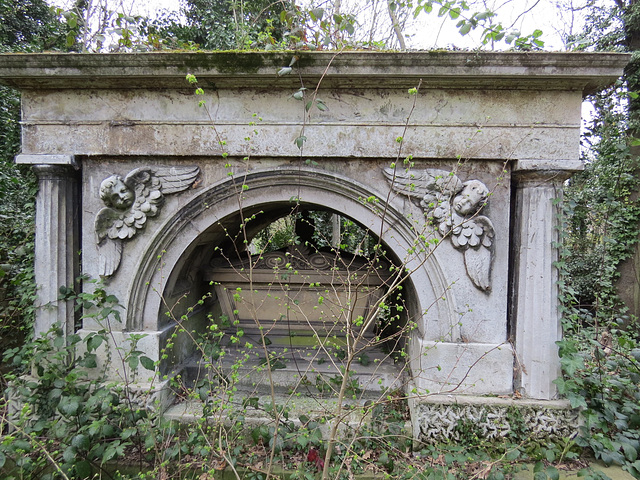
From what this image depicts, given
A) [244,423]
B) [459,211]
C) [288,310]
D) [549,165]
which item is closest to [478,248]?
[459,211]

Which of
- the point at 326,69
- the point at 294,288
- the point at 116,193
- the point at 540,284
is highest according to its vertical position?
the point at 326,69

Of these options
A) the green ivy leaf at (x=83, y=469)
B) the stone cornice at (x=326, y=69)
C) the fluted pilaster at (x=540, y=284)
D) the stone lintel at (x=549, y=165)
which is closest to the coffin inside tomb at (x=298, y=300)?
the fluted pilaster at (x=540, y=284)

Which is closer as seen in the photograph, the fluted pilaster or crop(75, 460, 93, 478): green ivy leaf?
crop(75, 460, 93, 478): green ivy leaf

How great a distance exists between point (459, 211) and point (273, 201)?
1.45 meters

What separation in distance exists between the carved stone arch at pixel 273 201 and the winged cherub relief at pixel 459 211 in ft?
0.65

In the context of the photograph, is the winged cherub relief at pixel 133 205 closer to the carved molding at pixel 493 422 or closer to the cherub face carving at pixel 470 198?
the cherub face carving at pixel 470 198

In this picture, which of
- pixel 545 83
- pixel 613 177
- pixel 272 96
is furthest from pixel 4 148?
pixel 613 177

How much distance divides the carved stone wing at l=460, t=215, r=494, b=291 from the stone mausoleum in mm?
12

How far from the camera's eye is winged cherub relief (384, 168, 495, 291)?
249cm

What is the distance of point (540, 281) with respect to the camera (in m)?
2.51

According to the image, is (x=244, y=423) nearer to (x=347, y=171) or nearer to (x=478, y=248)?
(x=347, y=171)

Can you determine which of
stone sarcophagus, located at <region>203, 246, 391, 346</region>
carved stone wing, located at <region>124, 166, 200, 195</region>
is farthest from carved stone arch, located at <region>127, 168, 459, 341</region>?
stone sarcophagus, located at <region>203, 246, 391, 346</region>

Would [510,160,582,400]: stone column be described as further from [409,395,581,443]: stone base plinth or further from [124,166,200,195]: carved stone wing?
[124,166,200,195]: carved stone wing

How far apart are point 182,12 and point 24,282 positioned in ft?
24.9
